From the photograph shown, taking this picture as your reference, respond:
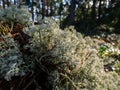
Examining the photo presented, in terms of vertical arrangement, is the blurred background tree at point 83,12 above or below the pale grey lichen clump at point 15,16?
below

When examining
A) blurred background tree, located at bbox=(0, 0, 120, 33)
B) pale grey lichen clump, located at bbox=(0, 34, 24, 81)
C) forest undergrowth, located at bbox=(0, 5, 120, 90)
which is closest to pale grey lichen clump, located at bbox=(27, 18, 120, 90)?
forest undergrowth, located at bbox=(0, 5, 120, 90)

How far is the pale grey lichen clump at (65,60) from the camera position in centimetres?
251

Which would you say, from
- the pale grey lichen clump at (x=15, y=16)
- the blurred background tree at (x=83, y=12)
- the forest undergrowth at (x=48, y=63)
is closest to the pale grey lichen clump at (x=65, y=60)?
the forest undergrowth at (x=48, y=63)

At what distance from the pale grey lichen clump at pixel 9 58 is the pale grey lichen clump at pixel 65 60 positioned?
0.15 meters

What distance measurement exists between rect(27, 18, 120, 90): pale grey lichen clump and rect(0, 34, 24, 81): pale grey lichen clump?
0.49 feet

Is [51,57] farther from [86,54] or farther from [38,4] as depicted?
[38,4]

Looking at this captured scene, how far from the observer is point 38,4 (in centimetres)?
3334

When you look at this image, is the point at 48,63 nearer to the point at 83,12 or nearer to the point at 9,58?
the point at 9,58

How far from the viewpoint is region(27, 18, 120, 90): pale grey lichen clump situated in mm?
2506

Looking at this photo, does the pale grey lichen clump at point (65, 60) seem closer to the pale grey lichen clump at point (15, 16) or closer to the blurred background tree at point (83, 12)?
the pale grey lichen clump at point (15, 16)

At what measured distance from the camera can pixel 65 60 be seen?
252cm

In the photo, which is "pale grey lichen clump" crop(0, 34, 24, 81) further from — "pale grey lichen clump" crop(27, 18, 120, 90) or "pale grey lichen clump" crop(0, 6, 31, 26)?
"pale grey lichen clump" crop(0, 6, 31, 26)

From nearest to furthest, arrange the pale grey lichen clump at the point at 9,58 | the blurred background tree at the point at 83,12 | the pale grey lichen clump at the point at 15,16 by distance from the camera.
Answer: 1. the pale grey lichen clump at the point at 9,58
2. the pale grey lichen clump at the point at 15,16
3. the blurred background tree at the point at 83,12

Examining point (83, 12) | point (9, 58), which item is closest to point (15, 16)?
→ point (9, 58)
